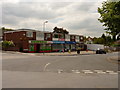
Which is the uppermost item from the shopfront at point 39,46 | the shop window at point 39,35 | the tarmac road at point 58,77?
the shop window at point 39,35

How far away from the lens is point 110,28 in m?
19.8

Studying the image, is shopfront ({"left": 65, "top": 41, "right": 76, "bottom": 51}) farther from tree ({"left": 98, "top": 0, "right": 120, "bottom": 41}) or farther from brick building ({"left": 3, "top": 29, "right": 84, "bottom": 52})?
tree ({"left": 98, "top": 0, "right": 120, "bottom": 41})

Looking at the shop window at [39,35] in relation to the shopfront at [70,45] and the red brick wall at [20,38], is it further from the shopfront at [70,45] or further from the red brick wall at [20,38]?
the shopfront at [70,45]

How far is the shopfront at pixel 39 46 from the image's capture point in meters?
41.3

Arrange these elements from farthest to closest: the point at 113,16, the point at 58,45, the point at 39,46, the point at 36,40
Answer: the point at 58,45 < the point at 39,46 < the point at 36,40 < the point at 113,16

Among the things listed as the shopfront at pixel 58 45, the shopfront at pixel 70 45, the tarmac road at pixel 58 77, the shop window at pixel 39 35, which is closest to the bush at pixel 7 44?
the shop window at pixel 39 35

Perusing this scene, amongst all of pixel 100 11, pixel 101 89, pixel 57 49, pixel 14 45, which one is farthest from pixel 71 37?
pixel 101 89

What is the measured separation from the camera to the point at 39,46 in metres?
44.6

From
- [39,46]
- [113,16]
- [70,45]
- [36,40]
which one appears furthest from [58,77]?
[70,45]

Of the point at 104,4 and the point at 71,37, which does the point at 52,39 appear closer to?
the point at 71,37

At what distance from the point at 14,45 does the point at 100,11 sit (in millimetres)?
28415

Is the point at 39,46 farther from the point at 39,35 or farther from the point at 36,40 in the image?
the point at 39,35

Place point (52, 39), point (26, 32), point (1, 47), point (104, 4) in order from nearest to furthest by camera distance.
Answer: point (104, 4), point (26, 32), point (1, 47), point (52, 39)

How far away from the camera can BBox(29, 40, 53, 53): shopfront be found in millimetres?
41331
